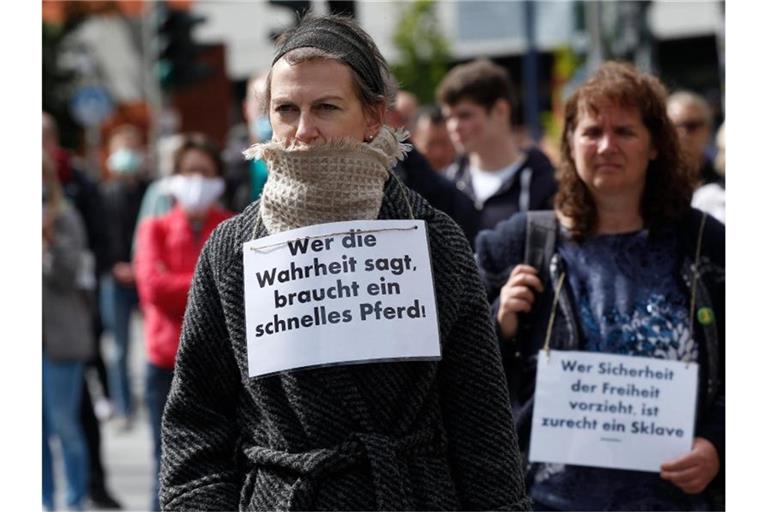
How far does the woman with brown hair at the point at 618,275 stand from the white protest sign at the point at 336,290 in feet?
3.90

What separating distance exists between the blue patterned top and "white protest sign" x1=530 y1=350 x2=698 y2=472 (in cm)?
3

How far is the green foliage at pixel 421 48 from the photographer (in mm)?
30922

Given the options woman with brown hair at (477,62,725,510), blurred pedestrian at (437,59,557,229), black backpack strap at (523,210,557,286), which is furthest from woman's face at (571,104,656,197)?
blurred pedestrian at (437,59,557,229)

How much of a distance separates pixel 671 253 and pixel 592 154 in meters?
0.36

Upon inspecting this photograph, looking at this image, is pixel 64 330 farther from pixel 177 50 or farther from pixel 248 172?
pixel 177 50

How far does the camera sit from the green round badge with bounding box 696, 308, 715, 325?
3826mm

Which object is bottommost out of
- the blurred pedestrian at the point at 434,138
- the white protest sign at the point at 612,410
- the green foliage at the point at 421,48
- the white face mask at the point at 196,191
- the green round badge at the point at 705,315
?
the white protest sign at the point at 612,410

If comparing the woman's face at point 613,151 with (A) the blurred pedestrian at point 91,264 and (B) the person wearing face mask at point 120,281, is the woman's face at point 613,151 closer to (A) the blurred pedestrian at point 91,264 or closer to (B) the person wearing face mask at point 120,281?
(A) the blurred pedestrian at point 91,264

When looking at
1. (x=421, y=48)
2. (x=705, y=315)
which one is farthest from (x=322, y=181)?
(x=421, y=48)

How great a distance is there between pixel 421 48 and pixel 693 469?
2817cm

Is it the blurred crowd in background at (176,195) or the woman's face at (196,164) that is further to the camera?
the woman's face at (196,164)

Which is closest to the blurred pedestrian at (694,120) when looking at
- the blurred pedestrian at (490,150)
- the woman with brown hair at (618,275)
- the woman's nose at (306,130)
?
the blurred pedestrian at (490,150)

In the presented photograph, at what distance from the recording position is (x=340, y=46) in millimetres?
2748

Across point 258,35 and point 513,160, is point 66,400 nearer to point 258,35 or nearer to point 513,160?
point 513,160
